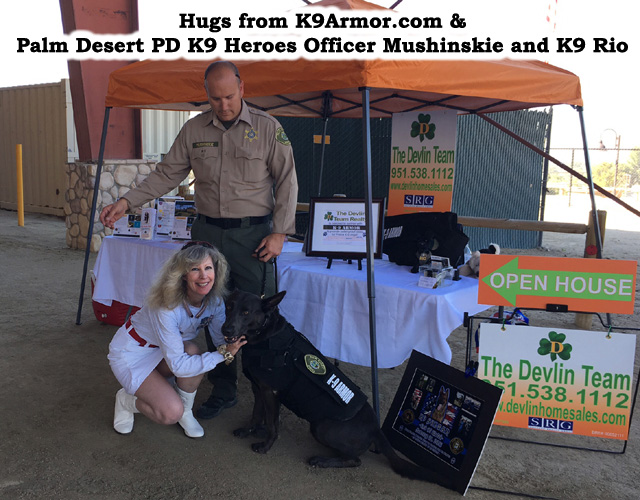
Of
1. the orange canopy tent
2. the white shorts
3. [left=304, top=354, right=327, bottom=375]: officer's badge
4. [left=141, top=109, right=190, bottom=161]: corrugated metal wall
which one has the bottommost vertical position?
the white shorts

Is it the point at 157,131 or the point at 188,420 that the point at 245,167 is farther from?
the point at 157,131

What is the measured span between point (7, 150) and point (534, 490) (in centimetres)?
1348

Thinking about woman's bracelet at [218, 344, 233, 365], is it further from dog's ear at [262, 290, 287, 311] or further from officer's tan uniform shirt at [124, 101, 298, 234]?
officer's tan uniform shirt at [124, 101, 298, 234]

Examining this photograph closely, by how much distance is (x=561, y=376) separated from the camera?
2.77 metres

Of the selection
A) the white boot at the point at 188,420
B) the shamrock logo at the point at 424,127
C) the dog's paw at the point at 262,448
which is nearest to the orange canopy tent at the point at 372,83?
the shamrock logo at the point at 424,127

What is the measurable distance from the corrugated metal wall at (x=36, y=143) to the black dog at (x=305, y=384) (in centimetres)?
1016

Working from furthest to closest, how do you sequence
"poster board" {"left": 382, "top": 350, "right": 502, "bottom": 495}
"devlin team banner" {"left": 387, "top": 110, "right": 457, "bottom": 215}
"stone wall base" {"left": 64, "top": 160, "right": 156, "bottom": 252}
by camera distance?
"stone wall base" {"left": 64, "top": 160, "right": 156, "bottom": 252} < "devlin team banner" {"left": 387, "top": 110, "right": 457, "bottom": 215} < "poster board" {"left": 382, "top": 350, "right": 502, "bottom": 495}

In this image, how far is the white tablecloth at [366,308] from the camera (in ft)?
9.39

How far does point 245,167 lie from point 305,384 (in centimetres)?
122


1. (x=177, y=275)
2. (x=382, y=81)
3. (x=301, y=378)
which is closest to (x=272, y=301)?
(x=301, y=378)

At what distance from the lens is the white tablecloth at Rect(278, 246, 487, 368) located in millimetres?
2863

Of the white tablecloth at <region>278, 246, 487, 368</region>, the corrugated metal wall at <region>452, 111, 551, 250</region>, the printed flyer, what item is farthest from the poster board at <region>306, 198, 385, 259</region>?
the corrugated metal wall at <region>452, 111, 551, 250</region>

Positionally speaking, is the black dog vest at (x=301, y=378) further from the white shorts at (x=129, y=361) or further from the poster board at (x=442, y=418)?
A: the white shorts at (x=129, y=361)

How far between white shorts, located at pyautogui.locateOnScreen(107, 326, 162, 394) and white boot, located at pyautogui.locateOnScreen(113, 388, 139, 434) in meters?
0.10
